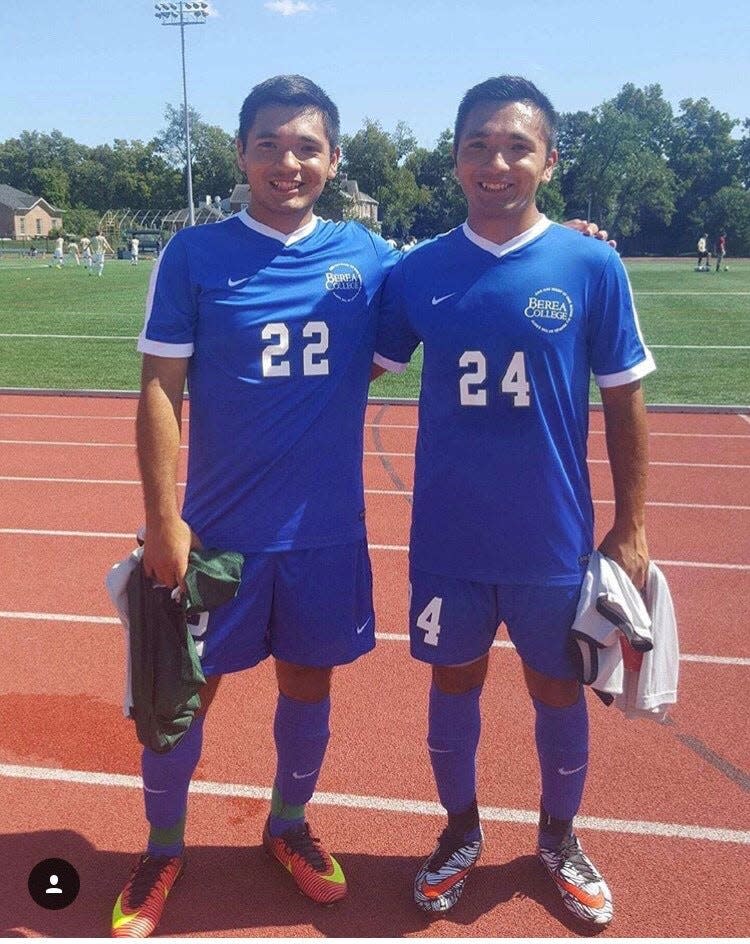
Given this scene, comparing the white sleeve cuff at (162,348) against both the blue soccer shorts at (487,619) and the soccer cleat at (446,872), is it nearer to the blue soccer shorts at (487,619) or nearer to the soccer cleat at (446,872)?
the blue soccer shorts at (487,619)

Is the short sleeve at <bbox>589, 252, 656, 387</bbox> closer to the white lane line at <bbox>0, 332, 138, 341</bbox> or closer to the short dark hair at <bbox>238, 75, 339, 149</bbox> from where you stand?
the short dark hair at <bbox>238, 75, 339, 149</bbox>

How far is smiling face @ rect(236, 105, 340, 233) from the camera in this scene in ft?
7.94

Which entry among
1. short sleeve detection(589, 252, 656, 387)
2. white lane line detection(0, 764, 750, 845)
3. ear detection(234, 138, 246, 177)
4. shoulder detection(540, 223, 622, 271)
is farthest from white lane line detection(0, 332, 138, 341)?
short sleeve detection(589, 252, 656, 387)

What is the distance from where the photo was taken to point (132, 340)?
15.5 m

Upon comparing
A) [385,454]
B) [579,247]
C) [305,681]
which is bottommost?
[385,454]

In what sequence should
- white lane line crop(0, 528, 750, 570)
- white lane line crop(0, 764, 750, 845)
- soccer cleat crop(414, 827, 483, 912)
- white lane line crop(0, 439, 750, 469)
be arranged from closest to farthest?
soccer cleat crop(414, 827, 483, 912), white lane line crop(0, 764, 750, 845), white lane line crop(0, 528, 750, 570), white lane line crop(0, 439, 750, 469)

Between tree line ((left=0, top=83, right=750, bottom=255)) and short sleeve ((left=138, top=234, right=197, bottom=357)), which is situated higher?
tree line ((left=0, top=83, right=750, bottom=255))

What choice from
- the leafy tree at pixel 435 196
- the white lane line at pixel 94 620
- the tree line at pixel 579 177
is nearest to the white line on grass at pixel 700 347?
the white lane line at pixel 94 620

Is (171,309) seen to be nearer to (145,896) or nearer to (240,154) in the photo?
(240,154)

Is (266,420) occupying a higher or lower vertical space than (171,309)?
lower

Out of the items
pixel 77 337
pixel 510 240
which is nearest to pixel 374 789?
pixel 510 240

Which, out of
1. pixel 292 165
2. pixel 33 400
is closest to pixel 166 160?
pixel 33 400

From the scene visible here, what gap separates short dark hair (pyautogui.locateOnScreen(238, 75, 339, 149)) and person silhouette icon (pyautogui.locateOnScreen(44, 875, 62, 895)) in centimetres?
219

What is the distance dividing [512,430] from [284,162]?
0.94 metres
